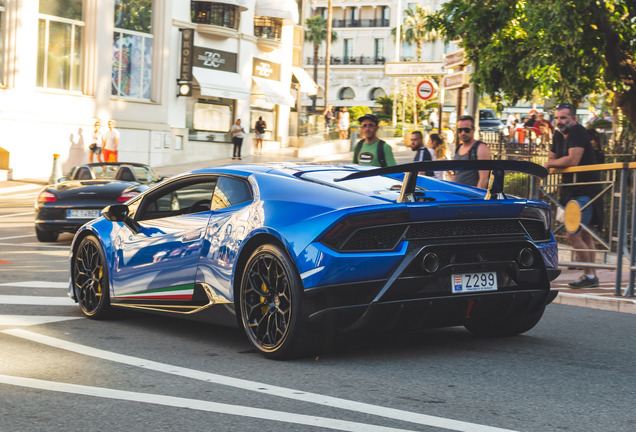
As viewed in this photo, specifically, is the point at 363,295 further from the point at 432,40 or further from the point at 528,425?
the point at 432,40

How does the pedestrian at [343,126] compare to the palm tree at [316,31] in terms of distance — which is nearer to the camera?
the pedestrian at [343,126]

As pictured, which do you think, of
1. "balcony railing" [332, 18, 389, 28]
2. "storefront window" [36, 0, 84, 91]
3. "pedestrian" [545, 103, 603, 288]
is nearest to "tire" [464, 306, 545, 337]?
"pedestrian" [545, 103, 603, 288]

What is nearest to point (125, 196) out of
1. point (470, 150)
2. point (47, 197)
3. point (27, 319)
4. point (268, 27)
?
point (47, 197)

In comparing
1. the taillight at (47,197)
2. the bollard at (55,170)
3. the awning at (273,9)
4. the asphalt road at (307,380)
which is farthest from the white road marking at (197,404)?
the awning at (273,9)

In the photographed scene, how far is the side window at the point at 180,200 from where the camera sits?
22.0 feet

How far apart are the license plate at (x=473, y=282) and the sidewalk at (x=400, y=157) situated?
10.9 feet

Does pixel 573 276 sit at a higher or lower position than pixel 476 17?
lower

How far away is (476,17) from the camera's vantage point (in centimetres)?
1620

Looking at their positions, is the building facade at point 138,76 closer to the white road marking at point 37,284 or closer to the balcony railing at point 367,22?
the white road marking at point 37,284

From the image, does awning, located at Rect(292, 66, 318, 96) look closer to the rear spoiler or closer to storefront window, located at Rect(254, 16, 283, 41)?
storefront window, located at Rect(254, 16, 283, 41)

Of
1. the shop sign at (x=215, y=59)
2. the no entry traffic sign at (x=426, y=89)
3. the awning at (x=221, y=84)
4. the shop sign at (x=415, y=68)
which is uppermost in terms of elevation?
the shop sign at (x=215, y=59)

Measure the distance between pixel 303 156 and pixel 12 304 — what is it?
114ft

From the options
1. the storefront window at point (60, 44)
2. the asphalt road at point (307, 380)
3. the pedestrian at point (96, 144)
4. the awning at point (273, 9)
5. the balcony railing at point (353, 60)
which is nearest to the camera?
the asphalt road at point (307, 380)

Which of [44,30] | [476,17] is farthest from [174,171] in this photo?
[476,17]
